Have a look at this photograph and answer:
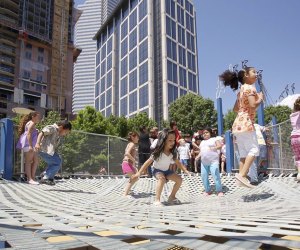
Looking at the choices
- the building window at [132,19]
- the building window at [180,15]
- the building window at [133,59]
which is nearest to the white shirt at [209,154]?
the building window at [133,59]

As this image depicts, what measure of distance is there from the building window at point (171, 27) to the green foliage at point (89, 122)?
50.7m

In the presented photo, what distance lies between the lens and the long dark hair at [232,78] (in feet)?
17.7

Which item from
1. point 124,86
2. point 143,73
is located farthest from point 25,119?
point 124,86

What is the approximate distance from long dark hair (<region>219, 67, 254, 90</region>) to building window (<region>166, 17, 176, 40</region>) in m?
75.2

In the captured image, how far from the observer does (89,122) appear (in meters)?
32.2

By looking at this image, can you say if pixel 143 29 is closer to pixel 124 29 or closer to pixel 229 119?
pixel 124 29

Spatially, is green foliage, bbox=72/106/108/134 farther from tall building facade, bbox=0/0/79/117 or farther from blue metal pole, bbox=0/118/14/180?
tall building facade, bbox=0/0/79/117

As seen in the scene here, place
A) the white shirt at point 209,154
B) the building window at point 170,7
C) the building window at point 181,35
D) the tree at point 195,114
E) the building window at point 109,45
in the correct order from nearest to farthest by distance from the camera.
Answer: the white shirt at point 209,154
the tree at point 195,114
the building window at point 170,7
the building window at point 181,35
the building window at point 109,45

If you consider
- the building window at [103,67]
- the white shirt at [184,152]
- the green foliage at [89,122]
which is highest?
the building window at [103,67]

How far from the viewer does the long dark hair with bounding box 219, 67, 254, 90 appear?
5406 millimetres

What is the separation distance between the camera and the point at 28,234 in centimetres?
174

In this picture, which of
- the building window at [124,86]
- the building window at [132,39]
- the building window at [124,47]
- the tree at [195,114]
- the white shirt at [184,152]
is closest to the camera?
the white shirt at [184,152]

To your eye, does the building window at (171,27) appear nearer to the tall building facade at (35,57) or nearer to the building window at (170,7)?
the building window at (170,7)

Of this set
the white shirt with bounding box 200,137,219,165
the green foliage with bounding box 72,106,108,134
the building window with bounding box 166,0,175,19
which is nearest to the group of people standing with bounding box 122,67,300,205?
the white shirt with bounding box 200,137,219,165
